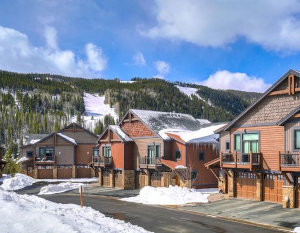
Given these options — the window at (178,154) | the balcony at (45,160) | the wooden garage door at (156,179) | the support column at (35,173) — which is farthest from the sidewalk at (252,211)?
the support column at (35,173)

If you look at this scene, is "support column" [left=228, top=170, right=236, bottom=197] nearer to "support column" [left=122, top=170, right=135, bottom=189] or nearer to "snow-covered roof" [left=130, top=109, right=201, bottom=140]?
"snow-covered roof" [left=130, top=109, right=201, bottom=140]

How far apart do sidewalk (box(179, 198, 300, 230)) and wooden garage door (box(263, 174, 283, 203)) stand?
751 mm

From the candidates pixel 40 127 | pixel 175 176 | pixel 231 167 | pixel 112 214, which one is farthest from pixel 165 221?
pixel 40 127

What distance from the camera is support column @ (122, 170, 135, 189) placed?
150ft

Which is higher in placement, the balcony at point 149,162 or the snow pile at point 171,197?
the balcony at point 149,162

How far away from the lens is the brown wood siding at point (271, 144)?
2847cm

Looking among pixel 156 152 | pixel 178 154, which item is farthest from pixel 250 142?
pixel 156 152

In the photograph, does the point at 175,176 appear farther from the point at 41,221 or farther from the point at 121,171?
the point at 41,221

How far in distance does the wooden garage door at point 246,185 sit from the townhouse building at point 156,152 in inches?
297

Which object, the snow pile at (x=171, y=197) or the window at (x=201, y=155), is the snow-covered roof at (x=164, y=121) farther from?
the snow pile at (x=171, y=197)

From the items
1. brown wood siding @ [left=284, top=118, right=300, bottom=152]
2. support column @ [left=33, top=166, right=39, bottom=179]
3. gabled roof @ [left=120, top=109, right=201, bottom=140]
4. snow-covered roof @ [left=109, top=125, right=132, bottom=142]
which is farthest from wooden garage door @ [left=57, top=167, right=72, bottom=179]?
brown wood siding @ [left=284, top=118, right=300, bottom=152]

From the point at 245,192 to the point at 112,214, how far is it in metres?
11.4

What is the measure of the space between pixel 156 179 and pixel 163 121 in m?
7.53

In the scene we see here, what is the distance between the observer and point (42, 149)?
6588 cm
